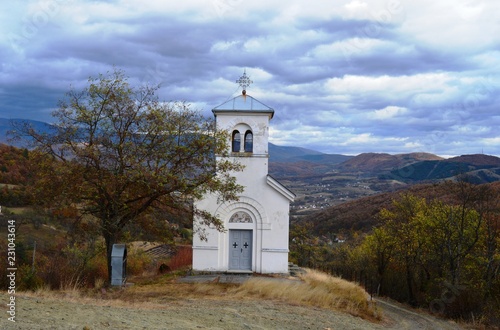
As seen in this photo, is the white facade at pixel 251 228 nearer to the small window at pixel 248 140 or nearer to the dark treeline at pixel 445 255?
the small window at pixel 248 140

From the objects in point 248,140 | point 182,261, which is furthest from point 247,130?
point 182,261

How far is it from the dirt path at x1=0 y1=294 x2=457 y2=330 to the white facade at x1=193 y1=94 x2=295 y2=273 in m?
6.73

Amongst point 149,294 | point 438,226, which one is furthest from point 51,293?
point 438,226

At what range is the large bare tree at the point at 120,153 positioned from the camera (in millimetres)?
15125

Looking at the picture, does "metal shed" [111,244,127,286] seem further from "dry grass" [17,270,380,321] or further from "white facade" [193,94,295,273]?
"white facade" [193,94,295,273]

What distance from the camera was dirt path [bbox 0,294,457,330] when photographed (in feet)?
29.1

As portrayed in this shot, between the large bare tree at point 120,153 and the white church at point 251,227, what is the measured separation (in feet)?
18.5

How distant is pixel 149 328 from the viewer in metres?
9.30

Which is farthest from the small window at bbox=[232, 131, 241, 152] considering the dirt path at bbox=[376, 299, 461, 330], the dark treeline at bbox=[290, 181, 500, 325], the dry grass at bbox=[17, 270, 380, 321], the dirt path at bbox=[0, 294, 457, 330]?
the dark treeline at bbox=[290, 181, 500, 325]

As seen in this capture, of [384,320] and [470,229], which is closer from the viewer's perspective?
[384,320]

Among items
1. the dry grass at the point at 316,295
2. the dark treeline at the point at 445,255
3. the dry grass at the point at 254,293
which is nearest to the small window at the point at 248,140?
the dry grass at the point at 254,293

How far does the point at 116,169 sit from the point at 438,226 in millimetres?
17448

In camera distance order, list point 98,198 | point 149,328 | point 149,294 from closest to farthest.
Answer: point 149,328
point 149,294
point 98,198

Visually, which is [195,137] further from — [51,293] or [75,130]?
[51,293]
